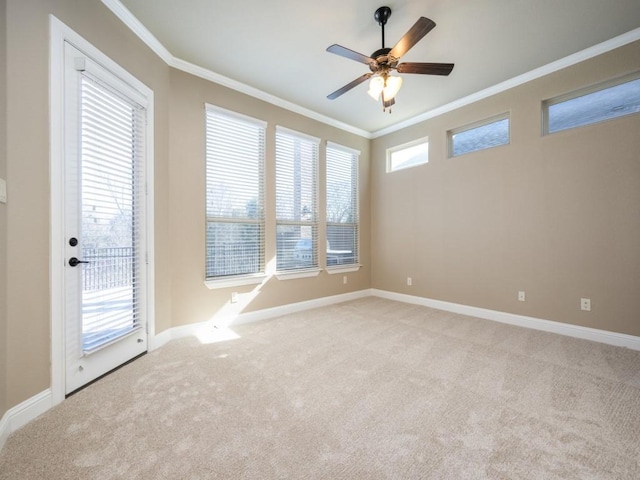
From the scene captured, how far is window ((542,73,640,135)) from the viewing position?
8.98 feet

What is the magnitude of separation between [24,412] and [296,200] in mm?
3315

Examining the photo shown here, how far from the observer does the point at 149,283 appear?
2656 mm

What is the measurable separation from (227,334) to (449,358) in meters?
2.38

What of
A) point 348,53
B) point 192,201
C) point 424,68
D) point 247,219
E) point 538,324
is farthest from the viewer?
point 247,219

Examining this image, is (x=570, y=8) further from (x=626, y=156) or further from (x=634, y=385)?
(x=634, y=385)

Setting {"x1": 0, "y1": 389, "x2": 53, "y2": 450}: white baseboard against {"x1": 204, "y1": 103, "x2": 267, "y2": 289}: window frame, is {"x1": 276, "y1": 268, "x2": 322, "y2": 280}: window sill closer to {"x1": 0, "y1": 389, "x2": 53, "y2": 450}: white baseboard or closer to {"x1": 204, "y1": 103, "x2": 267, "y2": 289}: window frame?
{"x1": 204, "y1": 103, "x2": 267, "y2": 289}: window frame

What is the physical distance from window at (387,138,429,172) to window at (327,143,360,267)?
63 cm

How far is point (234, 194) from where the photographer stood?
11.3 feet

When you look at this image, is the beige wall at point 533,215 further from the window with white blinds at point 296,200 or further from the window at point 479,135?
the window with white blinds at point 296,200

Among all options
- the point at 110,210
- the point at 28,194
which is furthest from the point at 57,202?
the point at 110,210

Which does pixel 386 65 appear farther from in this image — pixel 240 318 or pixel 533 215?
pixel 240 318

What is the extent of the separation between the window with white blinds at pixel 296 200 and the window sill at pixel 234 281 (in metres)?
0.35

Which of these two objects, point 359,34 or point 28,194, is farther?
point 359,34

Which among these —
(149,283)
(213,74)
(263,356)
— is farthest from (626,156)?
(149,283)
